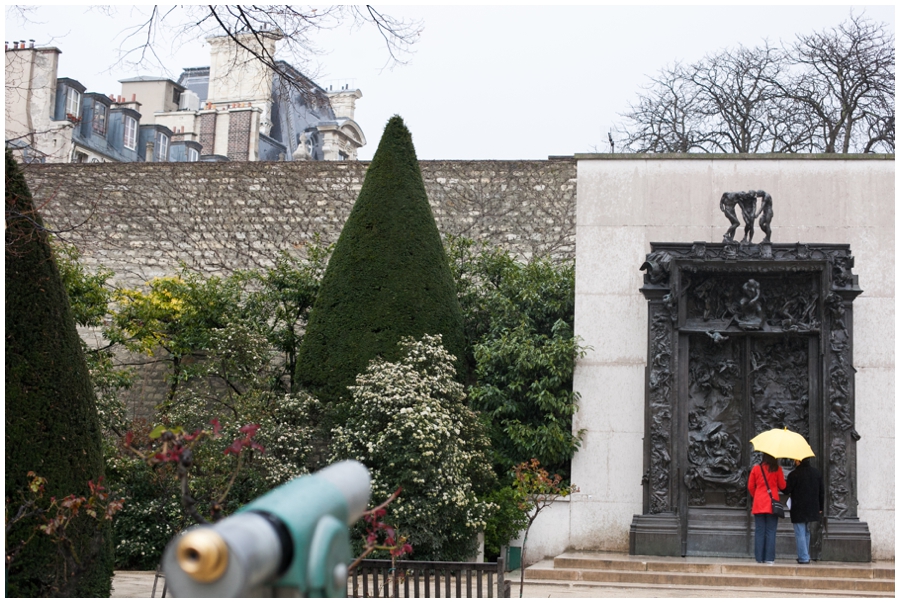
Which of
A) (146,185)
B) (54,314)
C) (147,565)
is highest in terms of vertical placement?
(146,185)

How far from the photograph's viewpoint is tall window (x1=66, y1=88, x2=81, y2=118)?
25.2 metres

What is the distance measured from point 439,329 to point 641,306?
8.01ft

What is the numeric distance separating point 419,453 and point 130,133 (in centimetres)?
2138

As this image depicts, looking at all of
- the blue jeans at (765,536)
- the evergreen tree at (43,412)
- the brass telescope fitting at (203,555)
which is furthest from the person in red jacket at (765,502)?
the brass telescope fitting at (203,555)

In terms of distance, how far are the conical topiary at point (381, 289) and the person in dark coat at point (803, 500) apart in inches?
156

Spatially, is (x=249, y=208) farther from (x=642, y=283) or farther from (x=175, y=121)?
(x=175, y=121)

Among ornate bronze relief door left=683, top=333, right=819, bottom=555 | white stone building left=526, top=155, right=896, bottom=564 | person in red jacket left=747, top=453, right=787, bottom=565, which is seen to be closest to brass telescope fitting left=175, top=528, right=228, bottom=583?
person in red jacket left=747, top=453, right=787, bottom=565

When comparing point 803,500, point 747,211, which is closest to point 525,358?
point 747,211

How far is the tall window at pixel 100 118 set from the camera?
26984mm

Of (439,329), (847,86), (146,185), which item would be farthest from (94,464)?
(847,86)

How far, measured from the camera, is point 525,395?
38.7 feet

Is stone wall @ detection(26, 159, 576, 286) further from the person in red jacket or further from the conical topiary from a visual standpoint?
the person in red jacket

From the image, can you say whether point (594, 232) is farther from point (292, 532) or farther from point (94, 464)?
point (292, 532)

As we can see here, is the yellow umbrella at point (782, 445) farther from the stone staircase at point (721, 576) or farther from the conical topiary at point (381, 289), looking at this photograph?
the conical topiary at point (381, 289)
